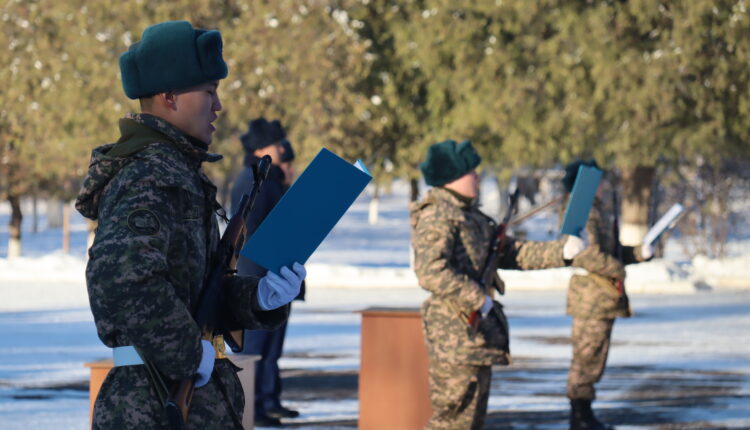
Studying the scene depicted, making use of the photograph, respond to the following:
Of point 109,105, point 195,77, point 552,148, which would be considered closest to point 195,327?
point 195,77

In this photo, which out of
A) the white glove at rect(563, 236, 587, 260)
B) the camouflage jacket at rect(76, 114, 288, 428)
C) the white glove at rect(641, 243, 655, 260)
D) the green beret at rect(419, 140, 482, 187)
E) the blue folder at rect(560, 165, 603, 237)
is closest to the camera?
the camouflage jacket at rect(76, 114, 288, 428)

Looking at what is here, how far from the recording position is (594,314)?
8.90 metres

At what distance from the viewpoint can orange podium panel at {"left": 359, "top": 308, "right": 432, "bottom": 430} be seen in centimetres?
822

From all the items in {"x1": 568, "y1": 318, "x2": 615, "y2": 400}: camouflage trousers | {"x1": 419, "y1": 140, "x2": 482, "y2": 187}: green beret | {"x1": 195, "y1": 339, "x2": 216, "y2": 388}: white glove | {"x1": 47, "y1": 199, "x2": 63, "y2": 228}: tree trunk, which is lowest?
{"x1": 47, "y1": 199, "x2": 63, "y2": 228}: tree trunk

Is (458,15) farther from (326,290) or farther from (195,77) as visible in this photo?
(195,77)

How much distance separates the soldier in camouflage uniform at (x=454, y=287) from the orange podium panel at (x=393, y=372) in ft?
4.41

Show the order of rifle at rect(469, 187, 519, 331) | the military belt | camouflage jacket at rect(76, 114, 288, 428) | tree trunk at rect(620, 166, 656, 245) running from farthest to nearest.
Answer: tree trunk at rect(620, 166, 656, 245) < rifle at rect(469, 187, 519, 331) < the military belt < camouflage jacket at rect(76, 114, 288, 428)

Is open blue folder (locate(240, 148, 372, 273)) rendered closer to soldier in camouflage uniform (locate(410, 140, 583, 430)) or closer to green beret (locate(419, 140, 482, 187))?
soldier in camouflage uniform (locate(410, 140, 583, 430))

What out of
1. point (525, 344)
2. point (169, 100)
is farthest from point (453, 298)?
point (525, 344)

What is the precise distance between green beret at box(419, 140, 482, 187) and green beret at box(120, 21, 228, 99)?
3.30 m

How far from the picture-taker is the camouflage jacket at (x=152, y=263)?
3.27 m

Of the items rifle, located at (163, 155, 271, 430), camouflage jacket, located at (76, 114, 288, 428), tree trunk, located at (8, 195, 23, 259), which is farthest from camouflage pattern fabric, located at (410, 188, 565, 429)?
tree trunk, located at (8, 195, 23, 259)

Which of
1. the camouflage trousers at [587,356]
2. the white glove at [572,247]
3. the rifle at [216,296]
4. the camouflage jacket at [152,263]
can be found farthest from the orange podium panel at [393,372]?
the camouflage jacket at [152,263]

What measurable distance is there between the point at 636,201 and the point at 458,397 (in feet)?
78.3
